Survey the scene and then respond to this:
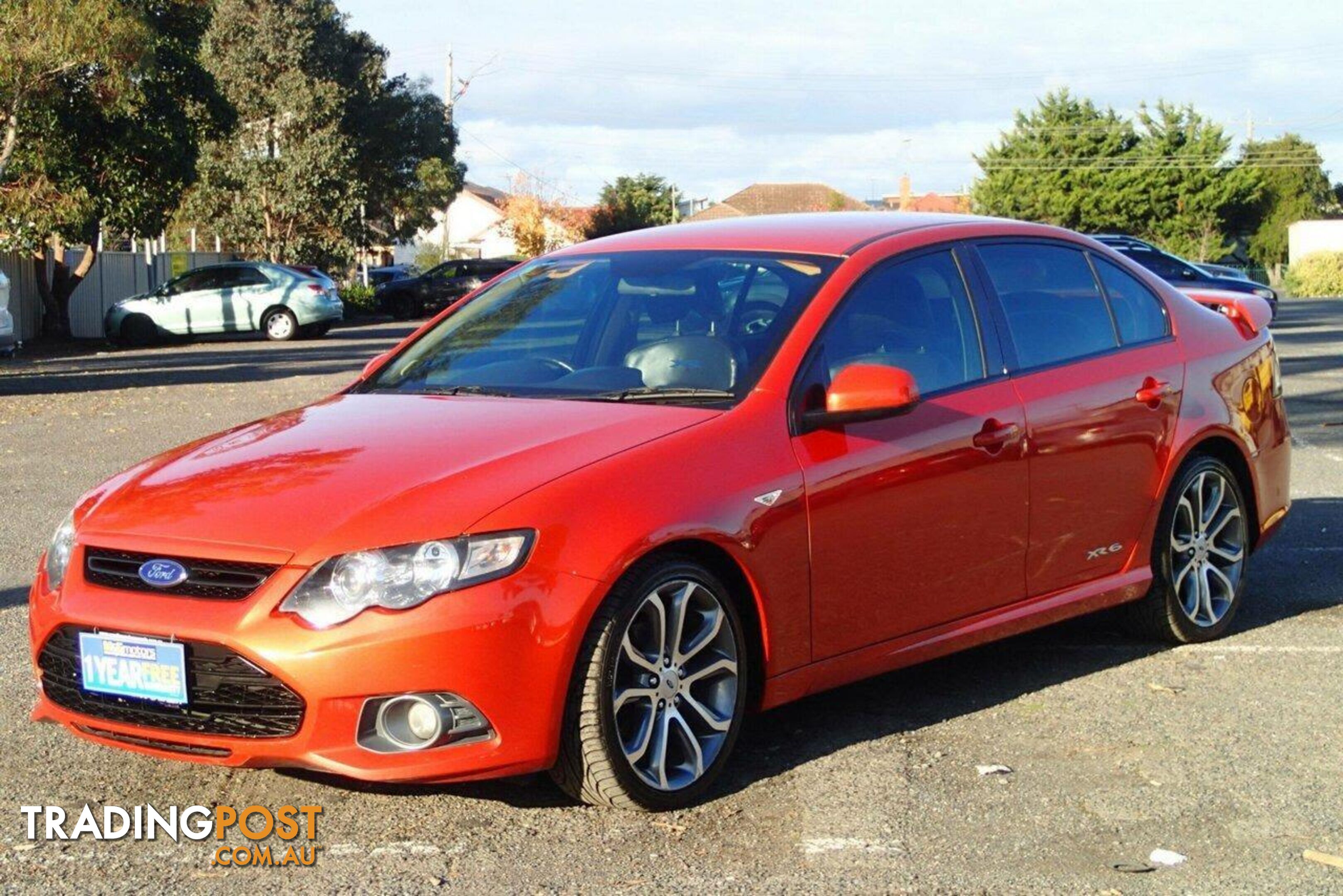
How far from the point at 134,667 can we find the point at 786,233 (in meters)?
2.65

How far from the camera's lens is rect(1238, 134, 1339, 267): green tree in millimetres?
81312

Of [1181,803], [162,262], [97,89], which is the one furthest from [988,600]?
[162,262]

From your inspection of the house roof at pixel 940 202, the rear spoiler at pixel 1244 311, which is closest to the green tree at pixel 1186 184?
the house roof at pixel 940 202

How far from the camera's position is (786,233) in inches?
235

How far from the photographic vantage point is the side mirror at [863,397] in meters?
5.11

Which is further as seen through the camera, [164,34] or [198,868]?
[164,34]

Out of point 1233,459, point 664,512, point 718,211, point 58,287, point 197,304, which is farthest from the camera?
point 718,211

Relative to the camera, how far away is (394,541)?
4.34m

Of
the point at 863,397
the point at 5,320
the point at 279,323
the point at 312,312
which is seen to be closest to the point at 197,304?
the point at 279,323

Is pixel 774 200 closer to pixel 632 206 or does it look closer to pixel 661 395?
pixel 632 206

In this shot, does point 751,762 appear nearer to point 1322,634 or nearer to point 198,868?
point 198,868

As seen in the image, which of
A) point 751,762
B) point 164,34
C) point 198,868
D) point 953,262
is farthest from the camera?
point 164,34

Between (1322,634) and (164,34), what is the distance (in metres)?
28.9

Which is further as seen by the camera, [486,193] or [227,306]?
[486,193]
